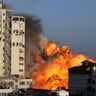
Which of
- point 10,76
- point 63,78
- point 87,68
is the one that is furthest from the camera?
point 63,78

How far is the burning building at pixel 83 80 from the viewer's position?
11486cm

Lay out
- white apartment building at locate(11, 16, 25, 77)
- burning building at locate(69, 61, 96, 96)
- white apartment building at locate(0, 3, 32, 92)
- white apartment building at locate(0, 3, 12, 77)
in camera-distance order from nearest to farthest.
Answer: burning building at locate(69, 61, 96, 96)
white apartment building at locate(0, 3, 12, 77)
white apartment building at locate(0, 3, 32, 92)
white apartment building at locate(11, 16, 25, 77)

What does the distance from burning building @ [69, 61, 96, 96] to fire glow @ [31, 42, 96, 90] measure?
112 ft

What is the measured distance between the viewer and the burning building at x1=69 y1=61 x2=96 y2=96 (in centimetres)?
11486

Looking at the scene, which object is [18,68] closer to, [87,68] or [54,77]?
[54,77]

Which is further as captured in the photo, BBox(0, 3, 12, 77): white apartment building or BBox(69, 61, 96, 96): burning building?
BBox(0, 3, 12, 77): white apartment building

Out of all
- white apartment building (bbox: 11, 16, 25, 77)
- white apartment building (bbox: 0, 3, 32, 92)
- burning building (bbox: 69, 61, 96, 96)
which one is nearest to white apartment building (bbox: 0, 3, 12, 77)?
white apartment building (bbox: 0, 3, 32, 92)

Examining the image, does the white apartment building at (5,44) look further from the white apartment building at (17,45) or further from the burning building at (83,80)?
the burning building at (83,80)

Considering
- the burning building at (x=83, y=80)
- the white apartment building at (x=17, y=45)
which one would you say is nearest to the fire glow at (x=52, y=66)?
the white apartment building at (x=17, y=45)

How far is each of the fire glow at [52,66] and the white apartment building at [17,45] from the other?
9.49 metres

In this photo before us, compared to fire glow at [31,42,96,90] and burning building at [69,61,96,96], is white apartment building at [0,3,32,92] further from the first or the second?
burning building at [69,61,96,96]

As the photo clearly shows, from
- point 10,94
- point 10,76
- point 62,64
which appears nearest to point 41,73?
point 62,64

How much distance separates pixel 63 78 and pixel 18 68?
14.7 metres

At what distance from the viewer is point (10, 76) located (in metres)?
147
